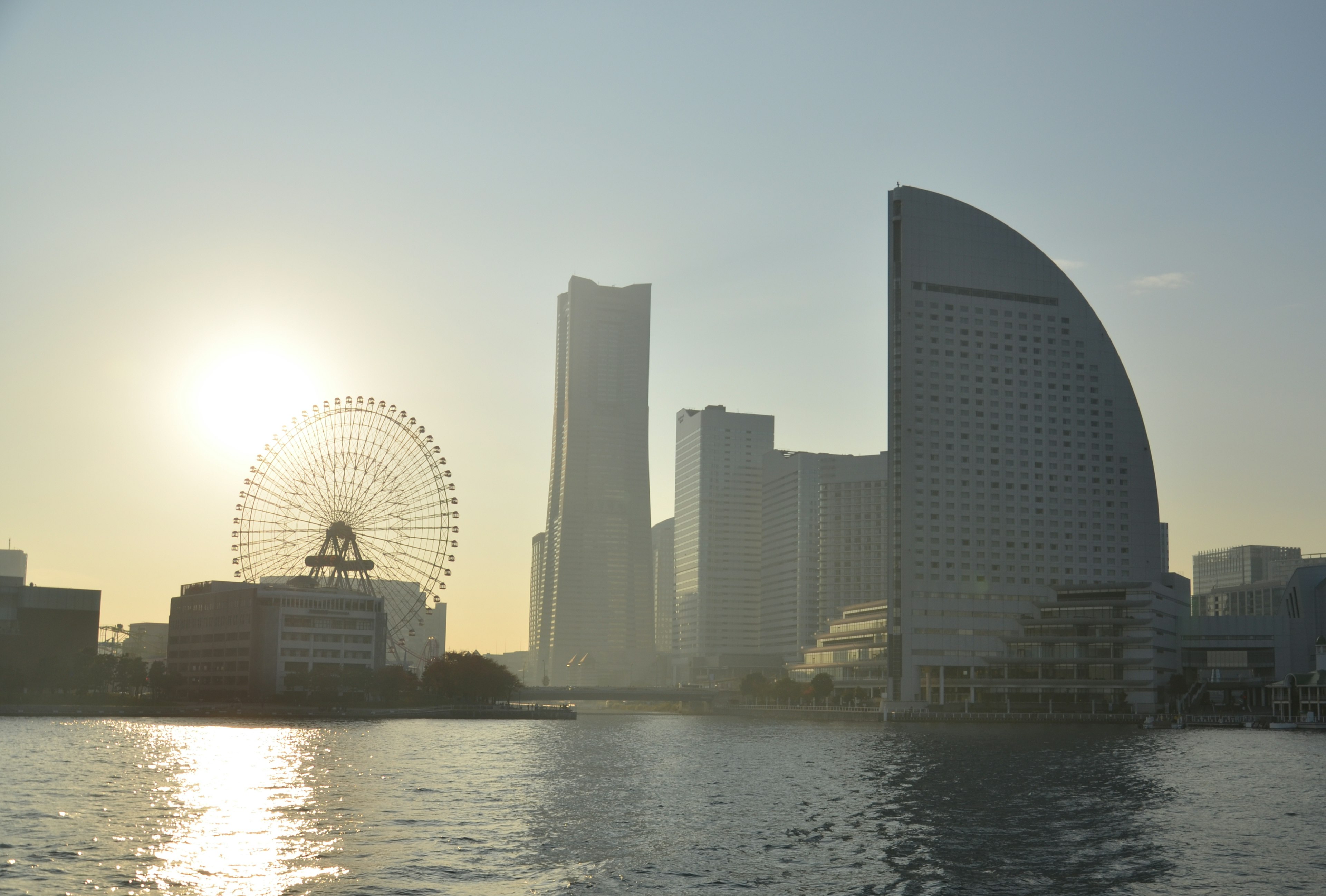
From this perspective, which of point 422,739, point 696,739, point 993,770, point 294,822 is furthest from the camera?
point 696,739

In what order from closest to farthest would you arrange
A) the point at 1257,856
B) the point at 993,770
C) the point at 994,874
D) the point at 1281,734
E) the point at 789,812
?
the point at 994,874 → the point at 1257,856 → the point at 789,812 → the point at 993,770 → the point at 1281,734

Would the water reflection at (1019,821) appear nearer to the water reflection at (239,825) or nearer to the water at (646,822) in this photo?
the water at (646,822)

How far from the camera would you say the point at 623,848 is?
68.1m

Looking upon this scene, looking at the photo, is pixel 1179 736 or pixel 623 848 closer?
pixel 623 848

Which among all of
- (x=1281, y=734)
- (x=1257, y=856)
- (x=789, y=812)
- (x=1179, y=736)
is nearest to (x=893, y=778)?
(x=789, y=812)

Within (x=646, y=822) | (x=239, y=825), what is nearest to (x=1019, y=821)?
(x=646, y=822)

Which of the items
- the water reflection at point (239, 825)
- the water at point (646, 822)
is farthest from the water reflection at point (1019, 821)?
the water reflection at point (239, 825)

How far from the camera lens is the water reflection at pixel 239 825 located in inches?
2260

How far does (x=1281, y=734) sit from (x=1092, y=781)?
107m

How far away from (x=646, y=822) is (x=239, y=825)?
2457cm

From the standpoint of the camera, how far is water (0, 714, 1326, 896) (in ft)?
193

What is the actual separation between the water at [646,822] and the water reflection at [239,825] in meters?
0.27

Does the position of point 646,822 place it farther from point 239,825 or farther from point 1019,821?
point 239,825

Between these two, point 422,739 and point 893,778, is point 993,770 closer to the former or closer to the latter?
point 893,778
